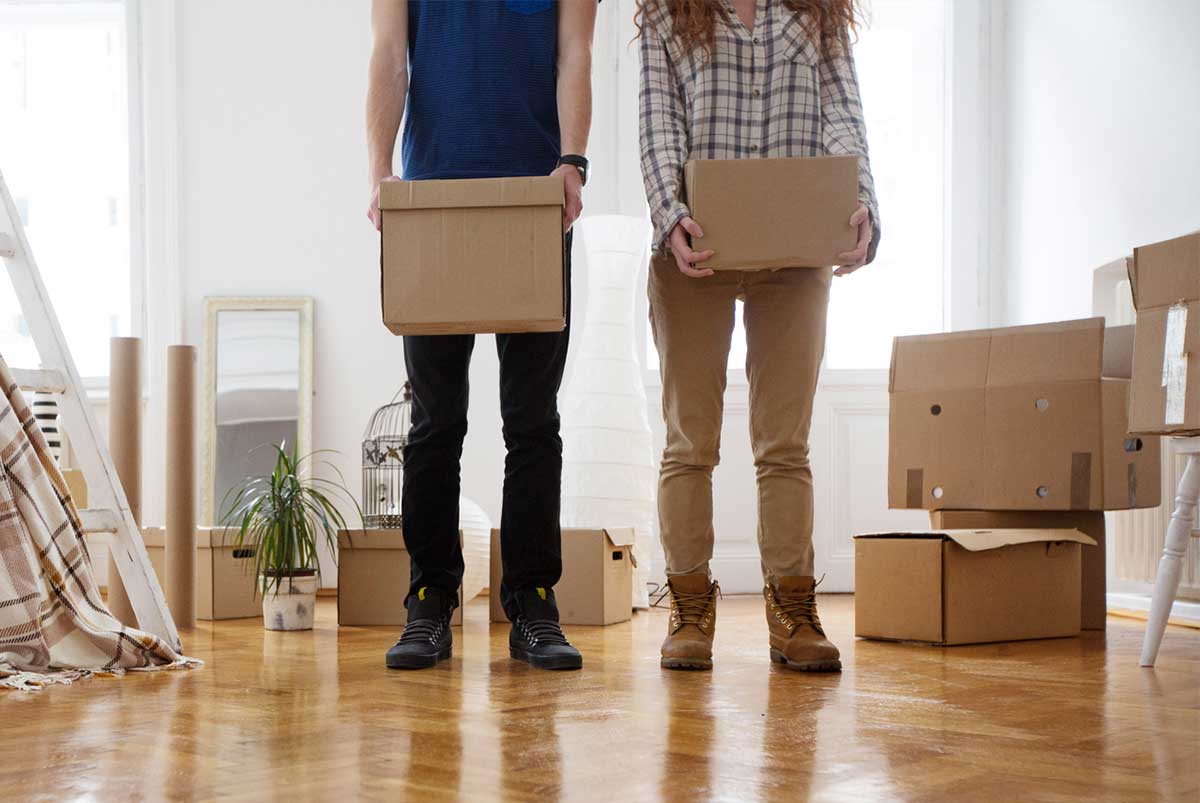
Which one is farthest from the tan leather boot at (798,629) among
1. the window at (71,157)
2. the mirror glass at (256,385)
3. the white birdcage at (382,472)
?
the window at (71,157)

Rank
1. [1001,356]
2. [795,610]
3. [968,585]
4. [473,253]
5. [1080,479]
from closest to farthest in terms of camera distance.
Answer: [473,253]
[795,610]
[968,585]
[1080,479]
[1001,356]

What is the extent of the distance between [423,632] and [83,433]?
665mm

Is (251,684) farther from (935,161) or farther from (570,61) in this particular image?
(935,161)

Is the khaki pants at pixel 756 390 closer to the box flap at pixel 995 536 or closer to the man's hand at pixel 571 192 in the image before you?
the man's hand at pixel 571 192

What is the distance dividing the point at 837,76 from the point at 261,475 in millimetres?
2484

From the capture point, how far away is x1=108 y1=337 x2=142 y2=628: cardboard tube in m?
2.63

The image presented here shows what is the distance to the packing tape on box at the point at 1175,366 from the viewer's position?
→ 6.38ft

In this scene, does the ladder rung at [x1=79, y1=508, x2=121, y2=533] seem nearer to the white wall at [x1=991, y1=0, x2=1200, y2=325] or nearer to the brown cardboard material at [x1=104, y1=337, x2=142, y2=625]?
the brown cardboard material at [x1=104, y1=337, x2=142, y2=625]

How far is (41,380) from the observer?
2041 mm

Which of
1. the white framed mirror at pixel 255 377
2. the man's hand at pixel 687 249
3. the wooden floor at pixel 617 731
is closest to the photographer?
the wooden floor at pixel 617 731

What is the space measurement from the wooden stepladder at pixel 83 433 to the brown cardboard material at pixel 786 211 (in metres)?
1.07

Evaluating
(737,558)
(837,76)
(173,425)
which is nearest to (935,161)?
(737,558)

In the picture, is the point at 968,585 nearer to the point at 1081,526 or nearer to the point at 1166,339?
A: the point at 1081,526

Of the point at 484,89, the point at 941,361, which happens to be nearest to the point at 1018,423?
the point at 941,361
